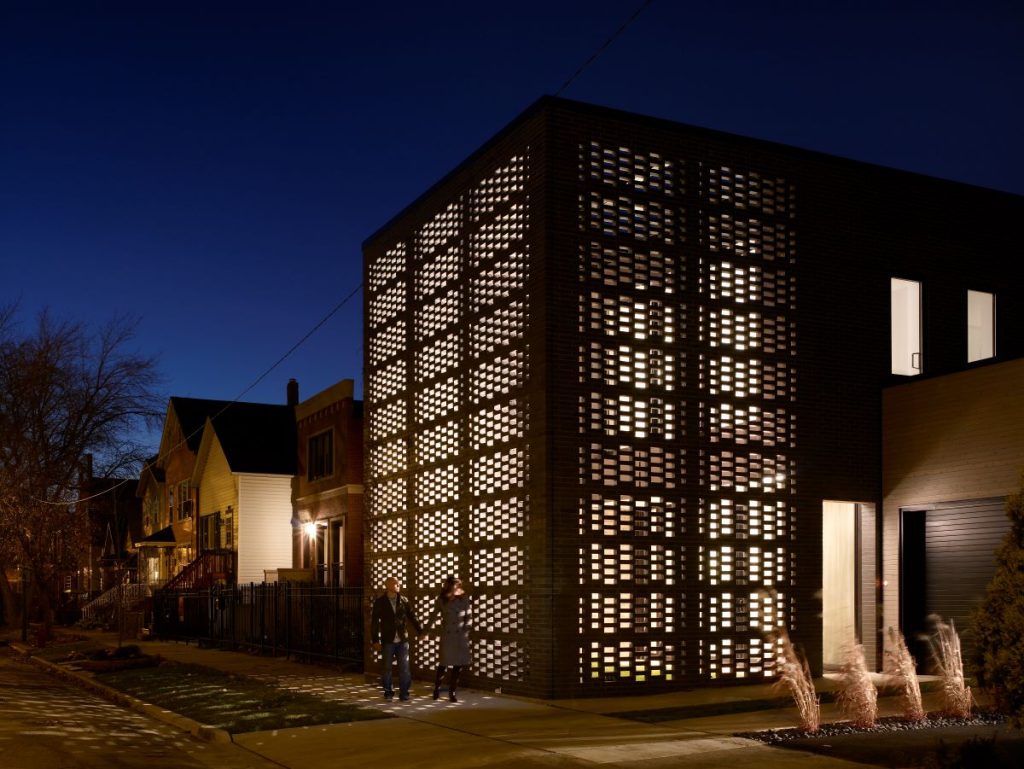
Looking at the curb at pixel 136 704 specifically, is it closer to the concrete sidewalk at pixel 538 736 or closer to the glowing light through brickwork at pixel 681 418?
the concrete sidewalk at pixel 538 736

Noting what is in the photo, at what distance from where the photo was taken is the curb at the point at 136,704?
48.7ft

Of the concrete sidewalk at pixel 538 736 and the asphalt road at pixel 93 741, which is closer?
the concrete sidewalk at pixel 538 736

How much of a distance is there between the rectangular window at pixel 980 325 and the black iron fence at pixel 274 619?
40.6ft

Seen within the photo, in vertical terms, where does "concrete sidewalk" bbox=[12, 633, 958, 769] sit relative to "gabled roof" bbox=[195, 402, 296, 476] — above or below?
below

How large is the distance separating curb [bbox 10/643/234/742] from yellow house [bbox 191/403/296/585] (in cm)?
1045

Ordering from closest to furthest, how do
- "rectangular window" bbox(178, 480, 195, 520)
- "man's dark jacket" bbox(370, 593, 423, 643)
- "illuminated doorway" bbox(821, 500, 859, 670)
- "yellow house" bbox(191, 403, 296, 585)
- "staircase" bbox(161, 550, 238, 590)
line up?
1. "man's dark jacket" bbox(370, 593, 423, 643)
2. "illuminated doorway" bbox(821, 500, 859, 670)
3. "yellow house" bbox(191, 403, 296, 585)
4. "staircase" bbox(161, 550, 238, 590)
5. "rectangular window" bbox(178, 480, 195, 520)

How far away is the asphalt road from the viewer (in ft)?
41.6

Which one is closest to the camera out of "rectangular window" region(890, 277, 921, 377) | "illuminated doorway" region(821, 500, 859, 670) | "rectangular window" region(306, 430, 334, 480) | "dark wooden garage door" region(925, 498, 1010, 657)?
"dark wooden garage door" region(925, 498, 1010, 657)

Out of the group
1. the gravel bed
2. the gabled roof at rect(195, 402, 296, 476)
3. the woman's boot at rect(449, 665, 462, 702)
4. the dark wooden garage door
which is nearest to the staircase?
the gabled roof at rect(195, 402, 296, 476)

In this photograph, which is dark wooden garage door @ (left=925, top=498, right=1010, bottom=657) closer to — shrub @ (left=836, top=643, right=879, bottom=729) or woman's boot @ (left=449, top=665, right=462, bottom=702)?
shrub @ (left=836, top=643, right=879, bottom=729)

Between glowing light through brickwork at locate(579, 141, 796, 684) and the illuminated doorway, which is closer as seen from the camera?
glowing light through brickwork at locate(579, 141, 796, 684)

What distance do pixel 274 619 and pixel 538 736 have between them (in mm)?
15888

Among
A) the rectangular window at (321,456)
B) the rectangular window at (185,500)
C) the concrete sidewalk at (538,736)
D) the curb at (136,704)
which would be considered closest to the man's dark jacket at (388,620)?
the concrete sidewalk at (538,736)

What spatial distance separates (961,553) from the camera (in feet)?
61.4
